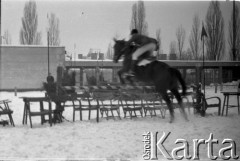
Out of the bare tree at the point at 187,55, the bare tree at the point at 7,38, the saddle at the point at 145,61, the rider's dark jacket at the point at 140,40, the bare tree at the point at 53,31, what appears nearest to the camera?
the rider's dark jacket at the point at 140,40

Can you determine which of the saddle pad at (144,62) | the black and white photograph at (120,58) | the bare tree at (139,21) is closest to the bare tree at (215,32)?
the black and white photograph at (120,58)

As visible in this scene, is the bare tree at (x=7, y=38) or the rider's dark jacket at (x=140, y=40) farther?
the bare tree at (x=7, y=38)

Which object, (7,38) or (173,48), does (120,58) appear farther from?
(7,38)

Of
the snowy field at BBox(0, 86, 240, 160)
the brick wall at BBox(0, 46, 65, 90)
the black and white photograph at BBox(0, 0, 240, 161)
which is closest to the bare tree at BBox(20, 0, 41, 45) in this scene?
the black and white photograph at BBox(0, 0, 240, 161)

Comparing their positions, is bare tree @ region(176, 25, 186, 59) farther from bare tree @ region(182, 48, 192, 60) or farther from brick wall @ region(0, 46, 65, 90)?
brick wall @ region(0, 46, 65, 90)

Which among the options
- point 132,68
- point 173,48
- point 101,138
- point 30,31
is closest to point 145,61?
point 132,68

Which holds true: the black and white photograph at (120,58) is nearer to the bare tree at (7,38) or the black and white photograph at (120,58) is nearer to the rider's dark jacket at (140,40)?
the bare tree at (7,38)

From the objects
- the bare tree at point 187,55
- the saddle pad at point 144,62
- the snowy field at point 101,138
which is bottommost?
the snowy field at point 101,138
